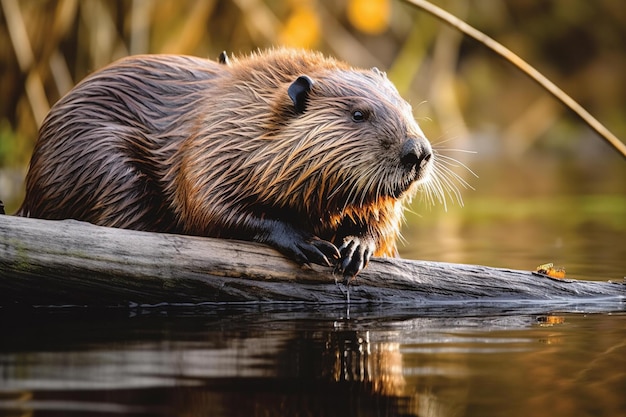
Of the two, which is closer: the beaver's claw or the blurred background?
the beaver's claw

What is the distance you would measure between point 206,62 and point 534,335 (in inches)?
84.5

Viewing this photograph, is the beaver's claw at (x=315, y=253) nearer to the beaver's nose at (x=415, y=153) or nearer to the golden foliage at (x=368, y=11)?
the beaver's nose at (x=415, y=153)

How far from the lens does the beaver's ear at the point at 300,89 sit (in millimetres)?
4047

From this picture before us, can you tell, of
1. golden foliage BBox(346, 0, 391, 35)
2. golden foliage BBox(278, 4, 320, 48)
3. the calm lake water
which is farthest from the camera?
golden foliage BBox(278, 4, 320, 48)

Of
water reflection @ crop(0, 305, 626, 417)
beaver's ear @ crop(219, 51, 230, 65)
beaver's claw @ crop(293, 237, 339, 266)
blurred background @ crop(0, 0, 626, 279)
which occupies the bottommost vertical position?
water reflection @ crop(0, 305, 626, 417)

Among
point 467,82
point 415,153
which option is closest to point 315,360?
point 415,153

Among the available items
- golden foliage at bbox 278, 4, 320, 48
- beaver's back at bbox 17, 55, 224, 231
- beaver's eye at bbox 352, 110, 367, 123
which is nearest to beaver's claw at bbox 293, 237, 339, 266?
beaver's eye at bbox 352, 110, 367, 123

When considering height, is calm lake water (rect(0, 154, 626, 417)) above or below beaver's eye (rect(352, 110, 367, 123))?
below

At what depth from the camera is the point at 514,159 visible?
52.6 ft

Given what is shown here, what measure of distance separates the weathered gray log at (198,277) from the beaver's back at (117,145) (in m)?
0.64

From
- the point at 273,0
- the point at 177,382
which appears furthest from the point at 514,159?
the point at 177,382

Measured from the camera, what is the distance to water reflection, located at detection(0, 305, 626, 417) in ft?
7.40

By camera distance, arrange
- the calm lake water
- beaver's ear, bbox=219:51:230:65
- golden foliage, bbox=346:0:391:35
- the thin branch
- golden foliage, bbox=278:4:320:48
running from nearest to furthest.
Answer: the calm lake water, the thin branch, beaver's ear, bbox=219:51:230:65, golden foliage, bbox=346:0:391:35, golden foliage, bbox=278:4:320:48

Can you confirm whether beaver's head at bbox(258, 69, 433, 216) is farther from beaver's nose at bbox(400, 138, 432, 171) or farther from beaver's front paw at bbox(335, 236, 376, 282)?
beaver's front paw at bbox(335, 236, 376, 282)
